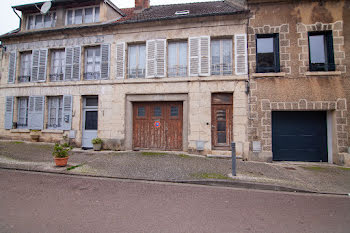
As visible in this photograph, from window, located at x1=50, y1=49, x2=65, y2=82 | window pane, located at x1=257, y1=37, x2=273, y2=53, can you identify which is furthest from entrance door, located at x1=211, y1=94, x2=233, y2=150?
window, located at x1=50, y1=49, x2=65, y2=82

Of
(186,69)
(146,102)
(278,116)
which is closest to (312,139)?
(278,116)

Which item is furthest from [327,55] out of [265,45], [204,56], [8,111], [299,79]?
[8,111]

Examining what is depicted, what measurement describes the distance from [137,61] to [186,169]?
5.88m

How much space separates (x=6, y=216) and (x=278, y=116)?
8868 mm

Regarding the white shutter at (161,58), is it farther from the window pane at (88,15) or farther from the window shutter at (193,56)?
the window pane at (88,15)

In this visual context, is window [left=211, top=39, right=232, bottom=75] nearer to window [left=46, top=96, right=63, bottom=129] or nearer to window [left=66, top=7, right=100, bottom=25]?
window [left=66, top=7, right=100, bottom=25]

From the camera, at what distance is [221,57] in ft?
27.7

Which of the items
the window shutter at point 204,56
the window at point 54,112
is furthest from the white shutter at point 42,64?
the window shutter at point 204,56

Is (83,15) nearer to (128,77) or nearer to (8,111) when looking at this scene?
(128,77)

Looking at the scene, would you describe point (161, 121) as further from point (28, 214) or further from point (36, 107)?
point (36, 107)

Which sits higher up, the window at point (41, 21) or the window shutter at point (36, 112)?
the window at point (41, 21)

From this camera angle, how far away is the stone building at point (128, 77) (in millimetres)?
8195

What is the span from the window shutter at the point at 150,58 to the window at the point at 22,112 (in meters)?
7.35

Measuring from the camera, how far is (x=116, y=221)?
2.86 m
